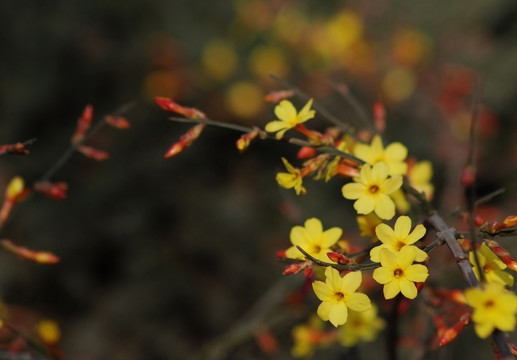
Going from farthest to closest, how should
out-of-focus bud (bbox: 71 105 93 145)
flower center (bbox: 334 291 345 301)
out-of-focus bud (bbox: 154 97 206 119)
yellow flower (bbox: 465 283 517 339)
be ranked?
out-of-focus bud (bbox: 71 105 93 145), out-of-focus bud (bbox: 154 97 206 119), flower center (bbox: 334 291 345 301), yellow flower (bbox: 465 283 517 339)

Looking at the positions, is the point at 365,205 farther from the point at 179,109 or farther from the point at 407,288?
the point at 179,109

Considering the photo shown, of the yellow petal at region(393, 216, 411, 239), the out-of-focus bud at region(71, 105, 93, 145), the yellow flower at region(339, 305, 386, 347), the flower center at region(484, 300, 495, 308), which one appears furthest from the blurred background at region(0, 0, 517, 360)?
the flower center at region(484, 300, 495, 308)

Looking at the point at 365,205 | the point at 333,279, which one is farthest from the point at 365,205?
the point at 333,279

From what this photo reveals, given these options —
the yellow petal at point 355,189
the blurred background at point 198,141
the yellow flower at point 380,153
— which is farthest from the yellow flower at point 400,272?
the blurred background at point 198,141

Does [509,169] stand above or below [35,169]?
above

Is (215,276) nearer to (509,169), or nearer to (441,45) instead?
(509,169)

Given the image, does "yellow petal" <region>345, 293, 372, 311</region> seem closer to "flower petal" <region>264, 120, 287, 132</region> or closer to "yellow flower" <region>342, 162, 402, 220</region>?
"yellow flower" <region>342, 162, 402, 220</region>

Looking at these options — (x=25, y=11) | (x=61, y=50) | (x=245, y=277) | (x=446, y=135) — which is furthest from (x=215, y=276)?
(x=25, y=11)
